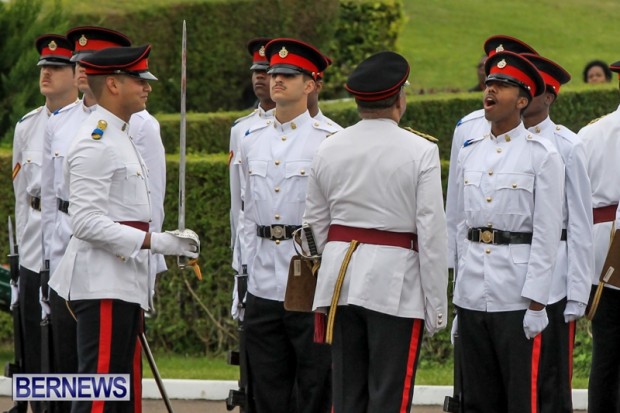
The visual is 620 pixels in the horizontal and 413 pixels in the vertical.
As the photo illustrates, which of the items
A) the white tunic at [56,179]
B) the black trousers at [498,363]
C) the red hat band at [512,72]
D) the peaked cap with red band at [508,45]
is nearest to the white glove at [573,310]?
the black trousers at [498,363]

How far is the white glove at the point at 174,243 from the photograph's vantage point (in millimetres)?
6824

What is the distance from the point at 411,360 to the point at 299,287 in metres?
0.67

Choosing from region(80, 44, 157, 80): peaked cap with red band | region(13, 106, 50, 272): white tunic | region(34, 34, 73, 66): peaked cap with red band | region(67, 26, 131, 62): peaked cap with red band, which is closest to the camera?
region(80, 44, 157, 80): peaked cap with red band

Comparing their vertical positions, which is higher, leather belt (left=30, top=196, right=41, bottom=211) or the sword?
the sword

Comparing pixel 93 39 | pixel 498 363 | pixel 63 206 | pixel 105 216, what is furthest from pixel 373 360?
pixel 93 39

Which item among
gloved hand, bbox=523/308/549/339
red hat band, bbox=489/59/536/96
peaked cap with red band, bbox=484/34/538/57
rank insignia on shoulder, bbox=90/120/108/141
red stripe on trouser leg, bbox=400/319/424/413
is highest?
peaked cap with red band, bbox=484/34/538/57

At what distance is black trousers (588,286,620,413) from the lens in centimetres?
802

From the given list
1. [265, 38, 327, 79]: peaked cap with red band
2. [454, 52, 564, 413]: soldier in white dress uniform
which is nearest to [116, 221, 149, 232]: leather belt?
[265, 38, 327, 79]: peaked cap with red band

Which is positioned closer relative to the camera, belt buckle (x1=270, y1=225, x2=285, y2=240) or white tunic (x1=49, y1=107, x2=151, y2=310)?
white tunic (x1=49, y1=107, x2=151, y2=310)

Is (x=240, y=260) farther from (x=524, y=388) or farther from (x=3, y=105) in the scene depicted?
(x=3, y=105)

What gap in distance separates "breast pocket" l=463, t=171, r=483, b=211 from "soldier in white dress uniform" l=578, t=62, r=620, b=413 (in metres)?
1.13

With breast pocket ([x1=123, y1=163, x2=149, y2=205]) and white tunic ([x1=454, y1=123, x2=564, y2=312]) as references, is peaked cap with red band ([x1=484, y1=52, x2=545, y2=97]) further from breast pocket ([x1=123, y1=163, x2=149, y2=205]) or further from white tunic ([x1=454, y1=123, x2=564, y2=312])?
breast pocket ([x1=123, y1=163, x2=149, y2=205])

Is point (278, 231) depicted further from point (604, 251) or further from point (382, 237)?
point (604, 251)

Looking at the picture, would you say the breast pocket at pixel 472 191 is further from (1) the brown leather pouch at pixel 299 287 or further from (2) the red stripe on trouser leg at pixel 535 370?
(1) the brown leather pouch at pixel 299 287
